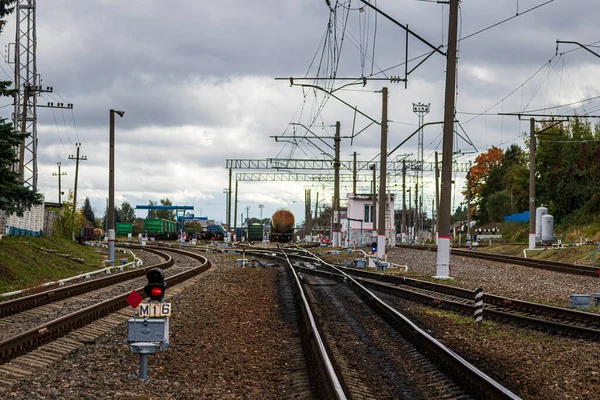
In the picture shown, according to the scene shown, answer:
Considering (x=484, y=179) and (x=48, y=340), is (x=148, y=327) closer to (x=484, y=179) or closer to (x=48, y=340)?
(x=48, y=340)

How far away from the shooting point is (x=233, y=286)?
2570 centimetres

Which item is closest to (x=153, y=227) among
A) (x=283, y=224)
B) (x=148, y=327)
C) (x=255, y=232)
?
(x=255, y=232)

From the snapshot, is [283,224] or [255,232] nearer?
[283,224]

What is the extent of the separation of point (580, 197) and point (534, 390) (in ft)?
193

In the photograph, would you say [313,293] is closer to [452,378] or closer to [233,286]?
[233,286]

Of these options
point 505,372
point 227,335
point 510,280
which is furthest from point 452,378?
point 510,280

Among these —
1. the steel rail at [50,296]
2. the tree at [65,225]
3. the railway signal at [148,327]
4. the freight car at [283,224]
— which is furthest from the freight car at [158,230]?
the railway signal at [148,327]

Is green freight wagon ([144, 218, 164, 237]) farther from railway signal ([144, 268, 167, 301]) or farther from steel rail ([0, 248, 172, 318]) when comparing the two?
railway signal ([144, 268, 167, 301])

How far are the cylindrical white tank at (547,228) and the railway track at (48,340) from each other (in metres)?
45.5

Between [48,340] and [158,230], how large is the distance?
9142cm

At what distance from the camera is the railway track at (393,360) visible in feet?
31.3

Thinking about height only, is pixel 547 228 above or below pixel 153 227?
above

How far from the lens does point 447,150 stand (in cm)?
2728

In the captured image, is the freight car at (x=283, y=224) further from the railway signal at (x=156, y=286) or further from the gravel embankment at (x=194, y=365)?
the railway signal at (x=156, y=286)
